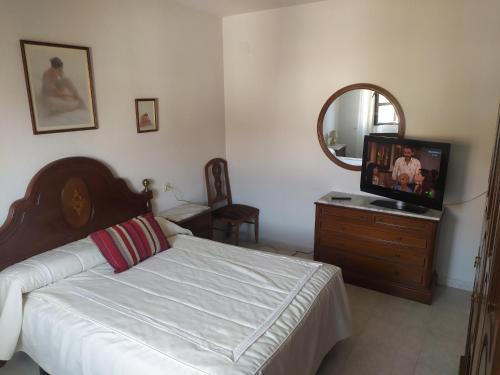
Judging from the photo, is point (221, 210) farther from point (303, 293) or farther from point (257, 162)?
point (303, 293)

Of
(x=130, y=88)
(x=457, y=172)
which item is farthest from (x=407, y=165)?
(x=130, y=88)

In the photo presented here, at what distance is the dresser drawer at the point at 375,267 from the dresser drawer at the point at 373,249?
4cm

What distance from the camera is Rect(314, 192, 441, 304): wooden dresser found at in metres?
2.88

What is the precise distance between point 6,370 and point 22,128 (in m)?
1.51

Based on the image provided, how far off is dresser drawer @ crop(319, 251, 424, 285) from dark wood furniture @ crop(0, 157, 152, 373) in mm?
1870

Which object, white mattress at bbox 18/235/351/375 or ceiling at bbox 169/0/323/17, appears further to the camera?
ceiling at bbox 169/0/323/17

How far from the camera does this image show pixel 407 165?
114 inches

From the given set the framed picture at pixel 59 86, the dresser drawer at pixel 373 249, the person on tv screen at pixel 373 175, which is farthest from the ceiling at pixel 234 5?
the dresser drawer at pixel 373 249

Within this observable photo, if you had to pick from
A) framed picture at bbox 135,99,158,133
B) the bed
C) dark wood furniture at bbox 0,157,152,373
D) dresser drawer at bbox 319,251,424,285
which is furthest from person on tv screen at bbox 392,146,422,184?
dark wood furniture at bbox 0,157,152,373

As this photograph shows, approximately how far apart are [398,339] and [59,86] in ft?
9.58

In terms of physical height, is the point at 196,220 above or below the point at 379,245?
above

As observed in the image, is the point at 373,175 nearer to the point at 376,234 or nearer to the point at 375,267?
the point at 376,234

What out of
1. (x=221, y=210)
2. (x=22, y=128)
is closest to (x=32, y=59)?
(x=22, y=128)

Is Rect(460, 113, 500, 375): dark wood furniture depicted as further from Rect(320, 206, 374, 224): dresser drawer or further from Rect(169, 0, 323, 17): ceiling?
Rect(169, 0, 323, 17): ceiling
